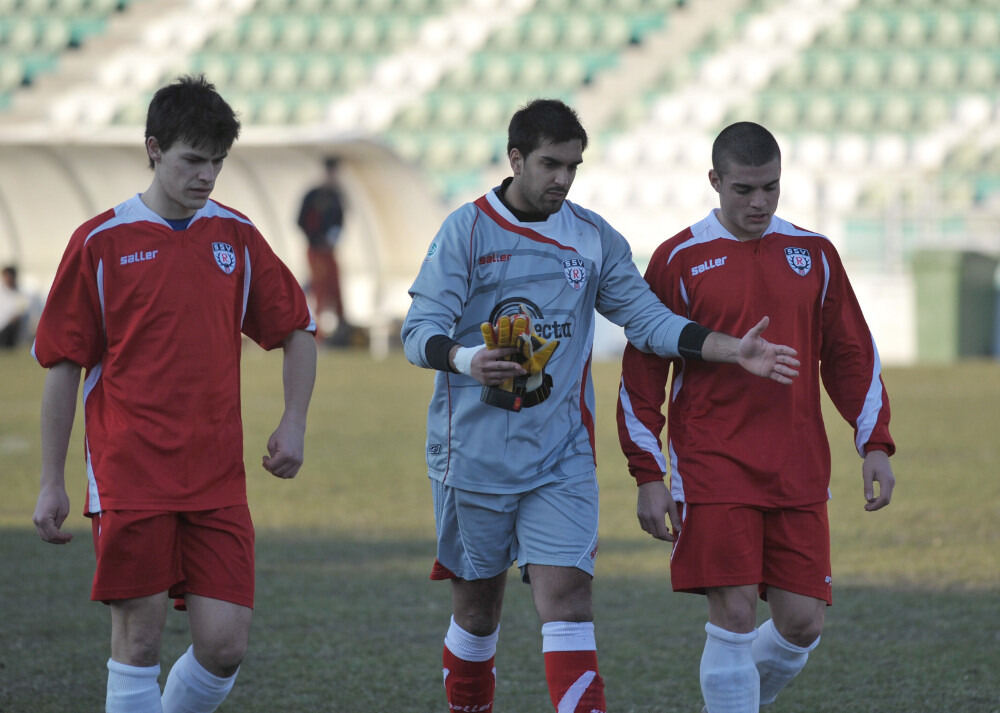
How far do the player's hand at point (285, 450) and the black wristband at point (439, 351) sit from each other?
36cm

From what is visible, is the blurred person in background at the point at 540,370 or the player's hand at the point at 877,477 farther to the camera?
the player's hand at the point at 877,477

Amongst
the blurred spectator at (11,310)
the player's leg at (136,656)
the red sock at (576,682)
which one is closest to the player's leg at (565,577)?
the red sock at (576,682)

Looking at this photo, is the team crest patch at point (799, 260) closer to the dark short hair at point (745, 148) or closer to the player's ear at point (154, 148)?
the dark short hair at point (745, 148)

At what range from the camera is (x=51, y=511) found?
11.0ft

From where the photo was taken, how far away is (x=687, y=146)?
33.8m

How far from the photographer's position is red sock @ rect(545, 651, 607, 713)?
3621mm

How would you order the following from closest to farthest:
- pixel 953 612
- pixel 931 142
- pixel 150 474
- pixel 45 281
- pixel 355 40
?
pixel 150 474 < pixel 953 612 < pixel 45 281 < pixel 931 142 < pixel 355 40

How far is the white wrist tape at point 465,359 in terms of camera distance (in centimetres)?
346

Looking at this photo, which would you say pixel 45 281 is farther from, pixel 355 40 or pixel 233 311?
pixel 233 311

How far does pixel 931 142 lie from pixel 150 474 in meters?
31.5

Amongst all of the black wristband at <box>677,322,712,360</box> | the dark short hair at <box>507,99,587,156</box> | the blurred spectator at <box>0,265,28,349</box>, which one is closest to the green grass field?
the black wristband at <box>677,322,712,360</box>

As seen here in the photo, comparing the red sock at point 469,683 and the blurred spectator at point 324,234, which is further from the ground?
the blurred spectator at point 324,234

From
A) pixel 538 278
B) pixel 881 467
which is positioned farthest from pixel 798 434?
pixel 538 278

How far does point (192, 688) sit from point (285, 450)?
0.60 metres
